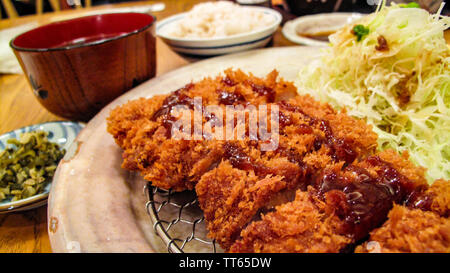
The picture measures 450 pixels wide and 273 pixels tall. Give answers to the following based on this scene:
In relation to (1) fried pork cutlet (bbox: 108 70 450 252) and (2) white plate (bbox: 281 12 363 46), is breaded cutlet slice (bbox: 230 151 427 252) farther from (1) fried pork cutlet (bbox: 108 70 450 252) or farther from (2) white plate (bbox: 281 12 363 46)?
(2) white plate (bbox: 281 12 363 46)

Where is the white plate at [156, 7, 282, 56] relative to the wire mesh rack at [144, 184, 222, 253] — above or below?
above

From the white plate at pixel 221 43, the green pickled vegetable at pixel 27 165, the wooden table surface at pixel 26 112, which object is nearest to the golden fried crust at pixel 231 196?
the wooden table surface at pixel 26 112

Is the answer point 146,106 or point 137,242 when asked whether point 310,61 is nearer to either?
point 146,106

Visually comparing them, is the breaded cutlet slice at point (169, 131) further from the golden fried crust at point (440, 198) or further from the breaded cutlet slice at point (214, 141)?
the golden fried crust at point (440, 198)

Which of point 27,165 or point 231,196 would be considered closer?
point 231,196

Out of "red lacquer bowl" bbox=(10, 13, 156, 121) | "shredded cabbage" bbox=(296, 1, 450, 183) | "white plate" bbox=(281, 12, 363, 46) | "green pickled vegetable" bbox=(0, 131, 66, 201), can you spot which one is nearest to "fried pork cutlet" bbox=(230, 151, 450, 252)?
"shredded cabbage" bbox=(296, 1, 450, 183)

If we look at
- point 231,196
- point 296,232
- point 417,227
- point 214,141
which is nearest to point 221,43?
point 214,141

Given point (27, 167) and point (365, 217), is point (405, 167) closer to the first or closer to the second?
point (365, 217)
